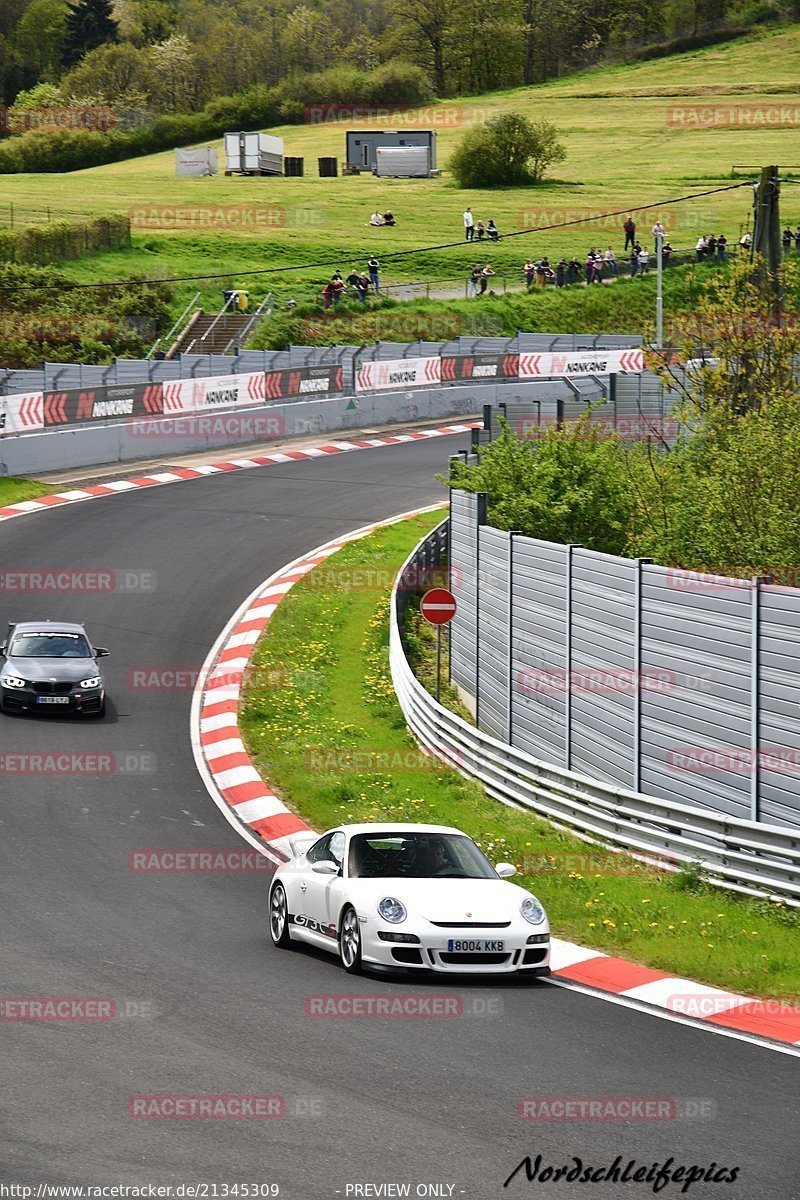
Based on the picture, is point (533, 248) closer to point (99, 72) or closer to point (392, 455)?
point (392, 455)

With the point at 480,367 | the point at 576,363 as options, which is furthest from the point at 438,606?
the point at 576,363

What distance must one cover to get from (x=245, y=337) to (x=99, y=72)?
97653 mm

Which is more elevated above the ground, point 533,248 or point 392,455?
point 533,248

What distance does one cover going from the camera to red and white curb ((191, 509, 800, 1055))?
11.4 metres

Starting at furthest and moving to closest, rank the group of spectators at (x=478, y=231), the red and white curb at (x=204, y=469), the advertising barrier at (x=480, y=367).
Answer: the group of spectators at (x=478, y=231) < the advertising barrier at (x=480, y=367) < the red and white curb at (x=204, y=469)

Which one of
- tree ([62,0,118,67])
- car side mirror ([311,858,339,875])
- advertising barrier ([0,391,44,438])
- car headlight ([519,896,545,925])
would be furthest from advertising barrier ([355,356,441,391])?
tree ([62,0,118,67])

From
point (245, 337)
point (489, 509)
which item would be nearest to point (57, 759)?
point (489, 509)

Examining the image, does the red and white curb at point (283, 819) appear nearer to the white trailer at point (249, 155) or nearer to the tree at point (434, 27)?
the white trailer at point (249, 155)

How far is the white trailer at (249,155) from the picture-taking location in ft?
385

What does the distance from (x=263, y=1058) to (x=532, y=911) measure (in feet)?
10.2

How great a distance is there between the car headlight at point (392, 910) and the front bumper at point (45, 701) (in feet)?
37.3

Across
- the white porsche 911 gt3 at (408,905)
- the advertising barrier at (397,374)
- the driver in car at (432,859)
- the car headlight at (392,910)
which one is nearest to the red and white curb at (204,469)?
the advertising barrier at (397,374)

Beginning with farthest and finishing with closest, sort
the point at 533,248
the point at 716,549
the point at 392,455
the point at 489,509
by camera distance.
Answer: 1. the point at 533,248
2. the point at 392,455
3. the point at 489,509
4. the point at 716,549

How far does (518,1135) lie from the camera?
829 cm
